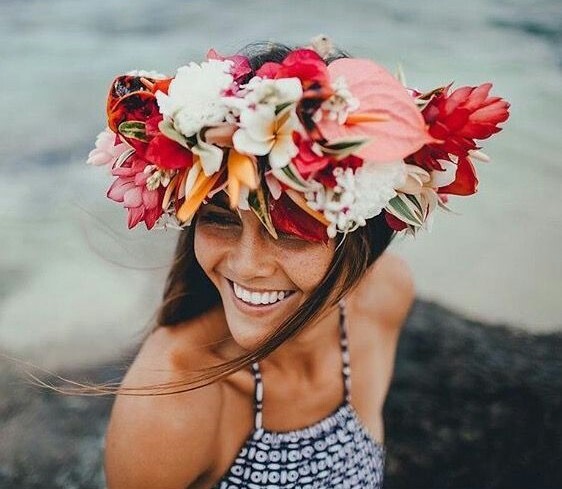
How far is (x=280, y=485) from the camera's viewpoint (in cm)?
202

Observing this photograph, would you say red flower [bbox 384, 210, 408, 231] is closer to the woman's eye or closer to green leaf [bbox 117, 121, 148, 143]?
the woman's eye

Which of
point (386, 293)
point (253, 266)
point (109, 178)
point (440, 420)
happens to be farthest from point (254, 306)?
point (109, 178)

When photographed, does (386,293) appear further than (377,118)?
Yes

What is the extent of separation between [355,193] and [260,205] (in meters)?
0.18

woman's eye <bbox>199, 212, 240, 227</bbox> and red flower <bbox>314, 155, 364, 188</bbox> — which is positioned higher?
red flower <bbox>314, 155, 364, 188</bbox>

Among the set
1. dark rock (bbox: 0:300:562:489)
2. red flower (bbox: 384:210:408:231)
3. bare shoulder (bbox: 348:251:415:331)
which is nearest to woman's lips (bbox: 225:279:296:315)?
red flower (bbox: 384:210:408:231)

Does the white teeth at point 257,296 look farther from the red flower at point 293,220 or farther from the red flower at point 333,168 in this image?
the red flower at point 333,168

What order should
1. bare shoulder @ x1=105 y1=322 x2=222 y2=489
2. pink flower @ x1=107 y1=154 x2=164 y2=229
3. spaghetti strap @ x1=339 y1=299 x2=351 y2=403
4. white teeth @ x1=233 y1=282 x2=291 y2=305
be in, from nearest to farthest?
pink flower @ x1=107 y1=154 x2=164 y2=229 → white teeth @ x1=233 y1=282 x2=291 y2=305 → bare shoulder @ x1=105 y1=322 x2=222 y2=489 → spaghetti strap @ x1=339 y1=299 x2=351 y2=403

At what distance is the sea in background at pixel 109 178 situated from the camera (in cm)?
400

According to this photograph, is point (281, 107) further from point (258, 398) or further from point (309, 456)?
point (309, 456)

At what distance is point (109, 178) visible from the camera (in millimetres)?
4730

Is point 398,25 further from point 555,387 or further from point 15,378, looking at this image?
point 15,378

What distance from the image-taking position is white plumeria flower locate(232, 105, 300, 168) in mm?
1276

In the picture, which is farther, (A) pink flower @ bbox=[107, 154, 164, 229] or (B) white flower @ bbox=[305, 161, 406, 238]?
(A) pink flower @ bbox=[107, 154, 164, 229]
